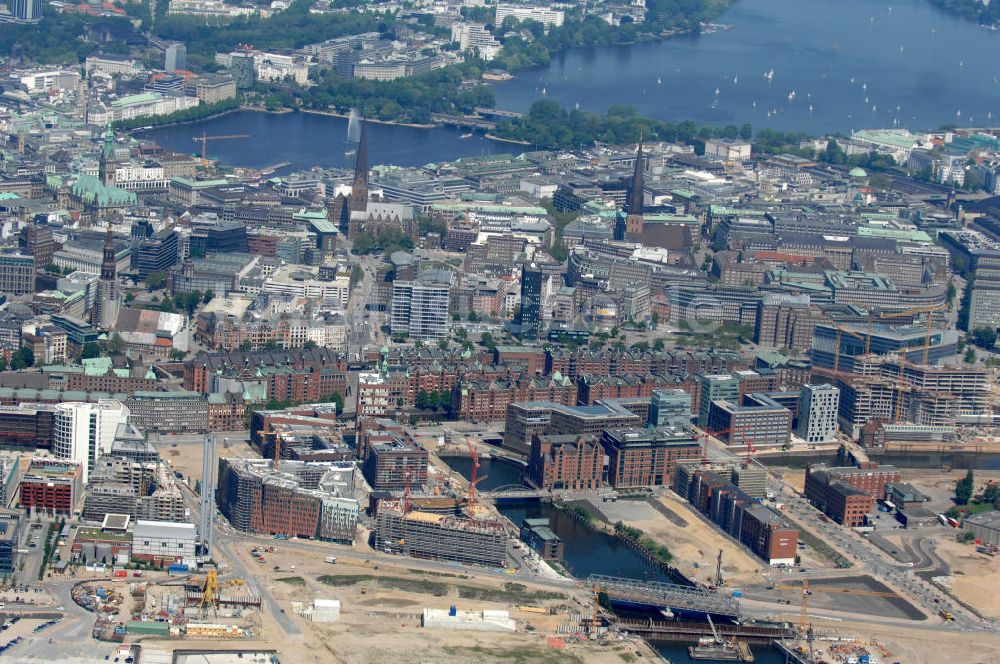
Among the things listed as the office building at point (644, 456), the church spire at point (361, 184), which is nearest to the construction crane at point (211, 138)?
the church spire at point (361, 184)

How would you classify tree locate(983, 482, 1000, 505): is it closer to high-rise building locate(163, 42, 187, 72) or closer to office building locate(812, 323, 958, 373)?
office building locate(812, 323, 958, 373)

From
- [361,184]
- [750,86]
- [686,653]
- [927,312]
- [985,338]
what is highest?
[750,86]

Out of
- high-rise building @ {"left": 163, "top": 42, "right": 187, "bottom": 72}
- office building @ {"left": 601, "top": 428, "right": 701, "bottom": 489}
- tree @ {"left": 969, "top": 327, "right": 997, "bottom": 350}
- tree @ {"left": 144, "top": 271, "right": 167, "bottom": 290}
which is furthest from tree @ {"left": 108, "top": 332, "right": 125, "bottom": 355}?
high-rise building @ {"left": 163, "top": 42, "right": 187, "bottom": 72}

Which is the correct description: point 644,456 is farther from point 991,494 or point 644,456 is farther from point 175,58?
point 175,58

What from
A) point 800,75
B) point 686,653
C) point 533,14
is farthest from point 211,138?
point 686,653

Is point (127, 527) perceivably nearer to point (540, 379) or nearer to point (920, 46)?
point (540, 379)

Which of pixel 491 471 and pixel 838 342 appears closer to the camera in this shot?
pixel 491 471
